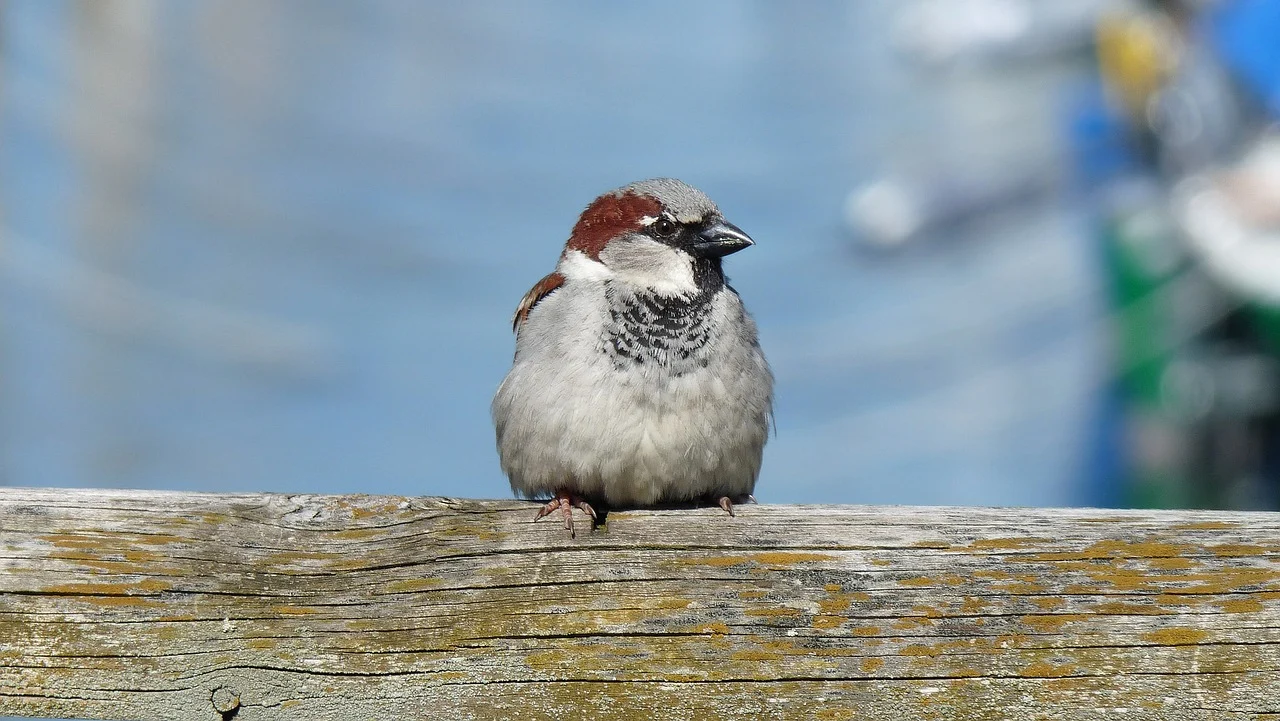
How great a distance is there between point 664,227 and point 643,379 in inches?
17.4

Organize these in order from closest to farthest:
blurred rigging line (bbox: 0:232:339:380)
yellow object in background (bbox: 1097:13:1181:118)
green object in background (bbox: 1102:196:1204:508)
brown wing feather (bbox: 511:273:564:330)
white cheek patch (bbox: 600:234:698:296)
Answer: white cheek patch (bbox: 600:234:698:296) < brown wing feather (bbox: 511:273:564:330) < blurred rigging line (bbox: 0:232:339:380) < yellow object in background (bbox: 1097:13:1181:118) < green object in background (bbox: 1102:196:1204:508)

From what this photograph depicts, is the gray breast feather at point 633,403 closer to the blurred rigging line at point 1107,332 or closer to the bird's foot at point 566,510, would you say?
the bird's foot at point 566,510

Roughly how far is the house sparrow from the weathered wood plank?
62 cm

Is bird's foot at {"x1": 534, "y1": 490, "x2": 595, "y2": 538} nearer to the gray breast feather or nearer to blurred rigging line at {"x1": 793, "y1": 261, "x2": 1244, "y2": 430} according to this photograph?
the gray breast feather

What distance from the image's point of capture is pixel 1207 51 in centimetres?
564

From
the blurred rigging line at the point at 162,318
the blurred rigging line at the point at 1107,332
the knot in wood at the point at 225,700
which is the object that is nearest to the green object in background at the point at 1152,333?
the blurred rigging line at the point at 1107,332

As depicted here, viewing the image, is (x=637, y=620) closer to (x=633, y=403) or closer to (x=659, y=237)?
(x=633, y=403)

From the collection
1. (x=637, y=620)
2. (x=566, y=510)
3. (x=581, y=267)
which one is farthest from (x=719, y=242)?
(x=637, y=620)

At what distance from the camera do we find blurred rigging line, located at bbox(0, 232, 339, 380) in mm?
4387

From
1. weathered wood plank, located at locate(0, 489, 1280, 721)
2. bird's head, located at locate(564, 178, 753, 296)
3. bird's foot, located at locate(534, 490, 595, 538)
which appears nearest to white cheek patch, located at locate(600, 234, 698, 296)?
bird's head, located at locate(564, 178, 753, 296)

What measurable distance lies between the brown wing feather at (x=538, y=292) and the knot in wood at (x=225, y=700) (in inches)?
48.2

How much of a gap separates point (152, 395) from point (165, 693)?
12.4 ft

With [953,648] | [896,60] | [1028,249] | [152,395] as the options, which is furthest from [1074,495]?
[953,648]

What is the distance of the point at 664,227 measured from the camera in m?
2.77
